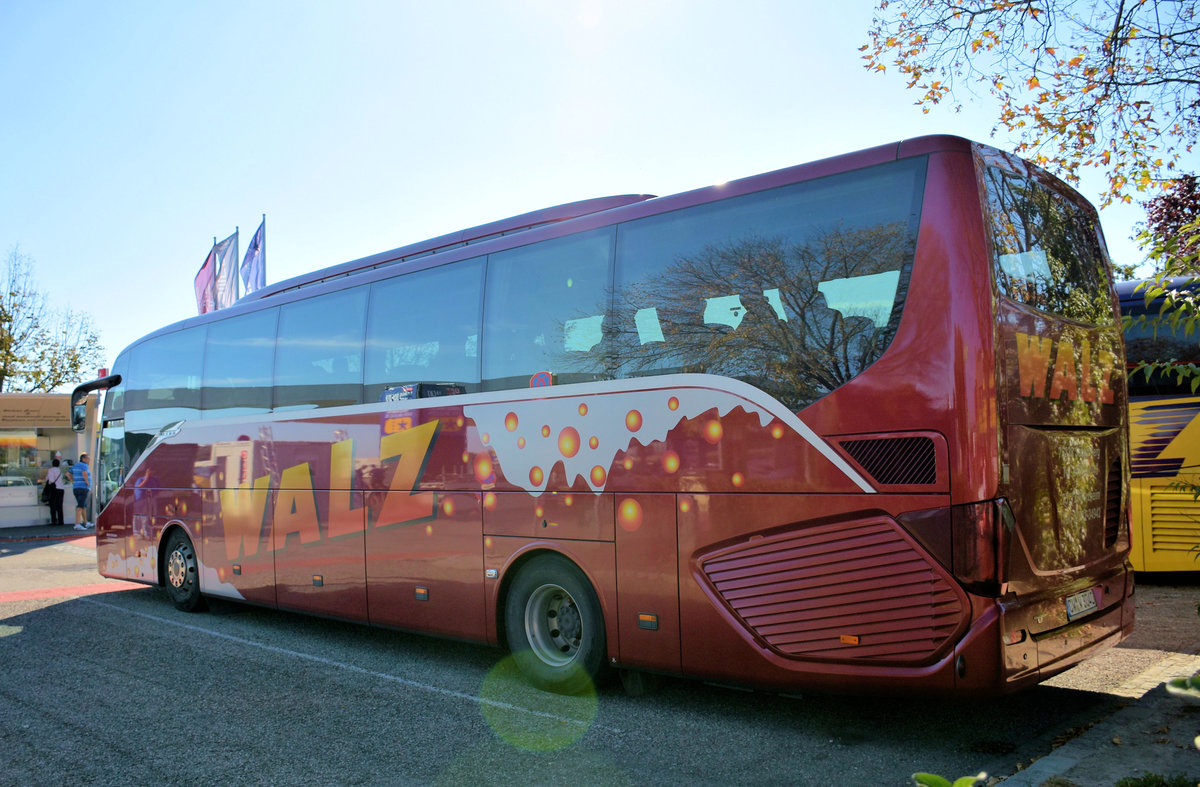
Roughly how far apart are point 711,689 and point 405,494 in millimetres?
3142

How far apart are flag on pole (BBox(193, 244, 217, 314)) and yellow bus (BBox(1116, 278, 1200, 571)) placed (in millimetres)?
27617

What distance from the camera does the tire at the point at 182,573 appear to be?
11.1 m

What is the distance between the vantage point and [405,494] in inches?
315

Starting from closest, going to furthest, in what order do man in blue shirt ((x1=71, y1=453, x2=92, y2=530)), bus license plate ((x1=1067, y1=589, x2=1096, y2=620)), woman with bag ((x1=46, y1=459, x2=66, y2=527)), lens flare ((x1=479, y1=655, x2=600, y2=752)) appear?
bus license plate ((x1=1067, y1=589, x2=1096, y2=620)) → lens flare ((x1=479, y1=655, x2=600, y2=752)) → man in blue shirt ((x1=71, y1=453, x2=92, y2=530)) → woman with bag ((x1=46, y1=459, x2=66, y2=527))

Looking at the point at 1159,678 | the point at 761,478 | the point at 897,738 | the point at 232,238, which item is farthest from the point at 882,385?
the point at 232,238

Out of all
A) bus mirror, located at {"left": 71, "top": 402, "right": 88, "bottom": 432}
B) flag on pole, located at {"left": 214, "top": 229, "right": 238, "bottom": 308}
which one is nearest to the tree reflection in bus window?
bus mirror, located at {"left": 71, "top": 402, "right": 88, "bottom": 432}

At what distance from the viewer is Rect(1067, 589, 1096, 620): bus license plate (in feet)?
17.5

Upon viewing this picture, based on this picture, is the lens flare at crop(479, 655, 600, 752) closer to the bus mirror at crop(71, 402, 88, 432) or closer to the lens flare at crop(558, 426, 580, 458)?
the lens flare at crop(558, 426, 580, 458)

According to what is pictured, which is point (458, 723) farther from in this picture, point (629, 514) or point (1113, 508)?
point (1113, 508)

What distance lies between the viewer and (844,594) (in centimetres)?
510

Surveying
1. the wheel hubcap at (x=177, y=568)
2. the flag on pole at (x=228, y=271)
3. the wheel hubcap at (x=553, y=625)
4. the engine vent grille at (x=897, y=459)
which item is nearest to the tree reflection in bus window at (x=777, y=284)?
the engine vent grille at (x=897, y=459)

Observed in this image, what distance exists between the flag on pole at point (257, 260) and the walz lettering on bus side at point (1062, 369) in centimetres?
2615

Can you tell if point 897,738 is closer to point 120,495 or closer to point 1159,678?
point 1159,678

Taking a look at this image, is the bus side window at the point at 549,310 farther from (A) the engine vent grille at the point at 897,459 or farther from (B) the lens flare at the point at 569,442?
(A) the engine vent grille at the point at 897,459
